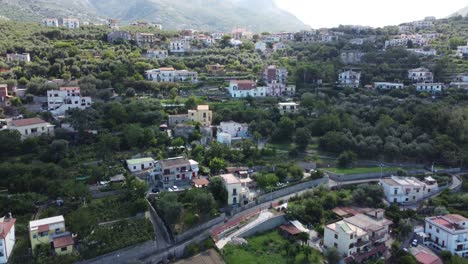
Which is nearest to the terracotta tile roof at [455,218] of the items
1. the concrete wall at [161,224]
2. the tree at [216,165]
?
the tree at [216,165]

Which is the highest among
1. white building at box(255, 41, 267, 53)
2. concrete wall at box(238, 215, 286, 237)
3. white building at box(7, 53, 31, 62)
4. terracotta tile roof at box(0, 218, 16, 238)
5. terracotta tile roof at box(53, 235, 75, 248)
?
white building at box(255, 41, 267, 53)

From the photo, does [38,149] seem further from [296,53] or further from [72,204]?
[296,53]

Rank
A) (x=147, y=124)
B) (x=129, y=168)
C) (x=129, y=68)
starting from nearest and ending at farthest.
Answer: (x=129, y=168) < (x=147, y=124) < (x=129, y=68)

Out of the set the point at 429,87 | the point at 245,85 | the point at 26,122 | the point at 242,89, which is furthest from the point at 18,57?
the point at 429,87

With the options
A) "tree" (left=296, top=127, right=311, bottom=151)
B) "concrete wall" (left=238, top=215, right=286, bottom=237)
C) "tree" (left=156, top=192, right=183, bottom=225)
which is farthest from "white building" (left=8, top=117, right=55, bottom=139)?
"tree" (left=296, top=127, right=311, bottom=151)

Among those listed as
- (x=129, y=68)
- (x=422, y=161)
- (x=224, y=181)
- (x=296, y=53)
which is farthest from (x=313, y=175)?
(x=296, y=53)

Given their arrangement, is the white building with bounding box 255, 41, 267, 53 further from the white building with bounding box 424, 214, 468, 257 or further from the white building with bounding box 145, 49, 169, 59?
the white building with bounding box 424, 214, 468, 257
